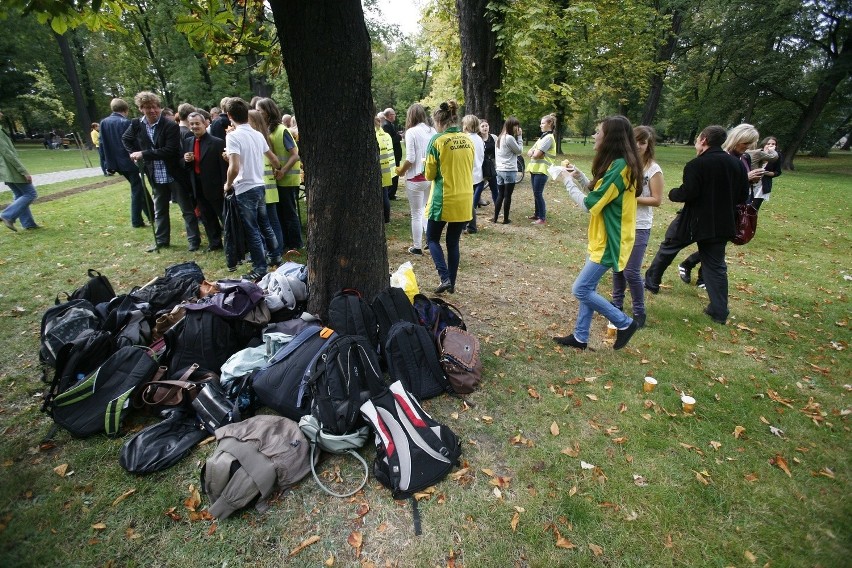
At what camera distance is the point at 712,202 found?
4.36 meters

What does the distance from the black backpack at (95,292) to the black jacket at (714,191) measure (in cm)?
622

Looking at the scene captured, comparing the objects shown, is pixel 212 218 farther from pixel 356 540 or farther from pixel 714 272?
pixel 714 272

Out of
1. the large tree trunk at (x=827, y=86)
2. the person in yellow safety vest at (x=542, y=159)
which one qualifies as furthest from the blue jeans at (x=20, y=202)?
the large tree trunk at (x=827, y=86)

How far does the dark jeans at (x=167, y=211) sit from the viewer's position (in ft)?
21.0

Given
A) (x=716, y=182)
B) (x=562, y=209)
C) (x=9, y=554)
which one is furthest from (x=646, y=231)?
(x=562, y=209)

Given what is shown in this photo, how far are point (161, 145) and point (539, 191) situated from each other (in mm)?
6934

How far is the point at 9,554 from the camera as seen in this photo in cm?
213

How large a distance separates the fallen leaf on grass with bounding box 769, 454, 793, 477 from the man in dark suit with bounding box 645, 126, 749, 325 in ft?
7.43

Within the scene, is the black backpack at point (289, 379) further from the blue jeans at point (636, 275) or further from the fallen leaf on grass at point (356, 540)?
the blue jeans at point (636, 275)

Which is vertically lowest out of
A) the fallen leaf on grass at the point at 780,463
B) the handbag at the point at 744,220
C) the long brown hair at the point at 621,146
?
the fallen leaf on grass at the point at 780,463

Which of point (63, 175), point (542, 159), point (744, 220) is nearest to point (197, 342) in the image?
point (744, 220)

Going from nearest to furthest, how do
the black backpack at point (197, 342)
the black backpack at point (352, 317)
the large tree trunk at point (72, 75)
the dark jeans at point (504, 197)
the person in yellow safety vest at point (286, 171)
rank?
1. the black backpack at point (197, 342)
2. the black backpack at point (352, 317)
3. the person in yellow safety vest at point (286, 171)
4. the dark jeans at point (504, 197)
5. the large tree trunk at point (72, 75)

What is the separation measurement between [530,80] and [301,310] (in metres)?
8.43

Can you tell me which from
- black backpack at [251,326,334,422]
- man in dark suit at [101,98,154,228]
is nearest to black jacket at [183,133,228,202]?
man in dark suit at [101,98,154,228]
